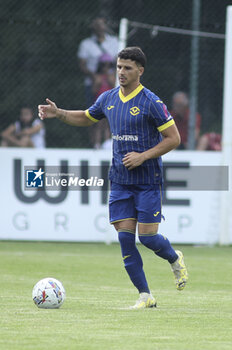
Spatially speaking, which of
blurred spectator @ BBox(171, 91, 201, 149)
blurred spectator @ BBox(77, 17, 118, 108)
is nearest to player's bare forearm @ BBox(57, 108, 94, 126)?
blurred spectator @ BBox(171, 91, 201, 149)

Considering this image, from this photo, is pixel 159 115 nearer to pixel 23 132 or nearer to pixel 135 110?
pixel 135 110

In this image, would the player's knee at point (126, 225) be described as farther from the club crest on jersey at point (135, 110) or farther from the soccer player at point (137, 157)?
the club crest on jersey at point (135, 110)

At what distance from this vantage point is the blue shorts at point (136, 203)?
24.1 feet

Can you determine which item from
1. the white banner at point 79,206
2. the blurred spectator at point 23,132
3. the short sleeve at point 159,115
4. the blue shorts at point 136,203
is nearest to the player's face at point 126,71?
the short sleeve at point 159,115

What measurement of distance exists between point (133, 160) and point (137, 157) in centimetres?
4

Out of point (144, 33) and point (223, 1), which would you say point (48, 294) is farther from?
point (223, 1)

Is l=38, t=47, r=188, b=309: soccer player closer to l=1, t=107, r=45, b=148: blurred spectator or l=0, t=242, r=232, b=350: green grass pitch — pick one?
l=0, t=242, r=232, b=350: green grass pitch

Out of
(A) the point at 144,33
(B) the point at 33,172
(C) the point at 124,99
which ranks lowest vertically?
(B) the point at 33,172

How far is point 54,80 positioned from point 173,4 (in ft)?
9.26

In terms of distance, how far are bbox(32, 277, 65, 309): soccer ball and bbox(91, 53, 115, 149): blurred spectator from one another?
809 cm

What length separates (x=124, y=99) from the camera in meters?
7.37

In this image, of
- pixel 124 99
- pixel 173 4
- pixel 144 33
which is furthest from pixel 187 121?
pixel 124 99

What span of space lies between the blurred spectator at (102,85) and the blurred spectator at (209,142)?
1.73 metres

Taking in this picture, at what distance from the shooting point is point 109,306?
735 cm
